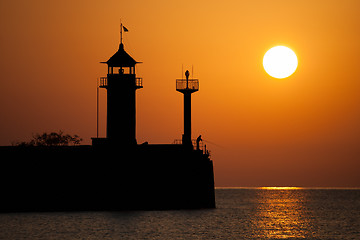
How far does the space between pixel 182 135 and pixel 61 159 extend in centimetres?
1301

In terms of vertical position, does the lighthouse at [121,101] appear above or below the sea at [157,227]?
above

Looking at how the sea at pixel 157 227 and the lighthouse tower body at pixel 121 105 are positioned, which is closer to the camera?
the sea at pixel 157 227

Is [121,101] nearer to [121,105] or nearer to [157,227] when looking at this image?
[121,105]

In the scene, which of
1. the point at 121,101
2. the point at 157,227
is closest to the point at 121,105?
the point at 121,101

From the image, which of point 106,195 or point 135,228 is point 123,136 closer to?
point 106,195

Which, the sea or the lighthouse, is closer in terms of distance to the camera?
the sea

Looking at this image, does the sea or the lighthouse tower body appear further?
the lighthouse tower body

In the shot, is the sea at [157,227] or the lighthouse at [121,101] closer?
the sea at [157,227]

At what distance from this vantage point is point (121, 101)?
260 ft

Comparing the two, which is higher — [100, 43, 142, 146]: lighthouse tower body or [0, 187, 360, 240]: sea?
[100, 43, 142, 146]: lighthouse tower body

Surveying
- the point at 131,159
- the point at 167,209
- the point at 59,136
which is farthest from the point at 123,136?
the point at 59,136

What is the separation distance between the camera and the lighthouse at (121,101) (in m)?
79.2

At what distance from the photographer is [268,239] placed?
6372cm

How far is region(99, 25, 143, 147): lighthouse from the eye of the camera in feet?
260
